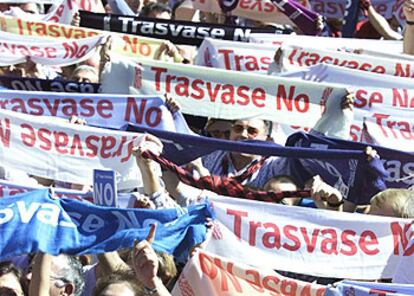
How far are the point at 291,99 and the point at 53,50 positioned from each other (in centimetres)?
199

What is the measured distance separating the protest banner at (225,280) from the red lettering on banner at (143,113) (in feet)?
7.85

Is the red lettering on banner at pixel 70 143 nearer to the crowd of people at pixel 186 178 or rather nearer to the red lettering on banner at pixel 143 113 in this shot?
the crowd of people at pixel 186 178

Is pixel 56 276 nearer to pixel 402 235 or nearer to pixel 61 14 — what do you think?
pixel 402 235

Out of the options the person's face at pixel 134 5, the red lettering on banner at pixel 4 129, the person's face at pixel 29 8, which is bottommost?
the person's face at pixel 134 5

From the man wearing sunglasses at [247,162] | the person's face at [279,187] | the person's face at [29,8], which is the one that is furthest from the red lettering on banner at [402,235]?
the person's face at [29,8]

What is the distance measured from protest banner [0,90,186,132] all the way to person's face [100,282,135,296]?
102 inches

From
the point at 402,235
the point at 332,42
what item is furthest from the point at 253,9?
the point at 402,235

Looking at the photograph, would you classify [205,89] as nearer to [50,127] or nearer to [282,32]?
[50,127]

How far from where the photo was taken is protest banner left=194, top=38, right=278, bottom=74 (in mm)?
10188

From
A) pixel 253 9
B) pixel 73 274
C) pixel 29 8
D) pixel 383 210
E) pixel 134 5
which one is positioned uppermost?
pixel 383 210

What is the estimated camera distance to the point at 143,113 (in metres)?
8.70

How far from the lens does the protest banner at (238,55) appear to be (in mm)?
10188

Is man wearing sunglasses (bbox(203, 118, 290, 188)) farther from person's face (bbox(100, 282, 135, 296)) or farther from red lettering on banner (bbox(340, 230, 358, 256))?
person's face (bbox(100, 282, 135, 296))

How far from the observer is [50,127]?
27.7ft
